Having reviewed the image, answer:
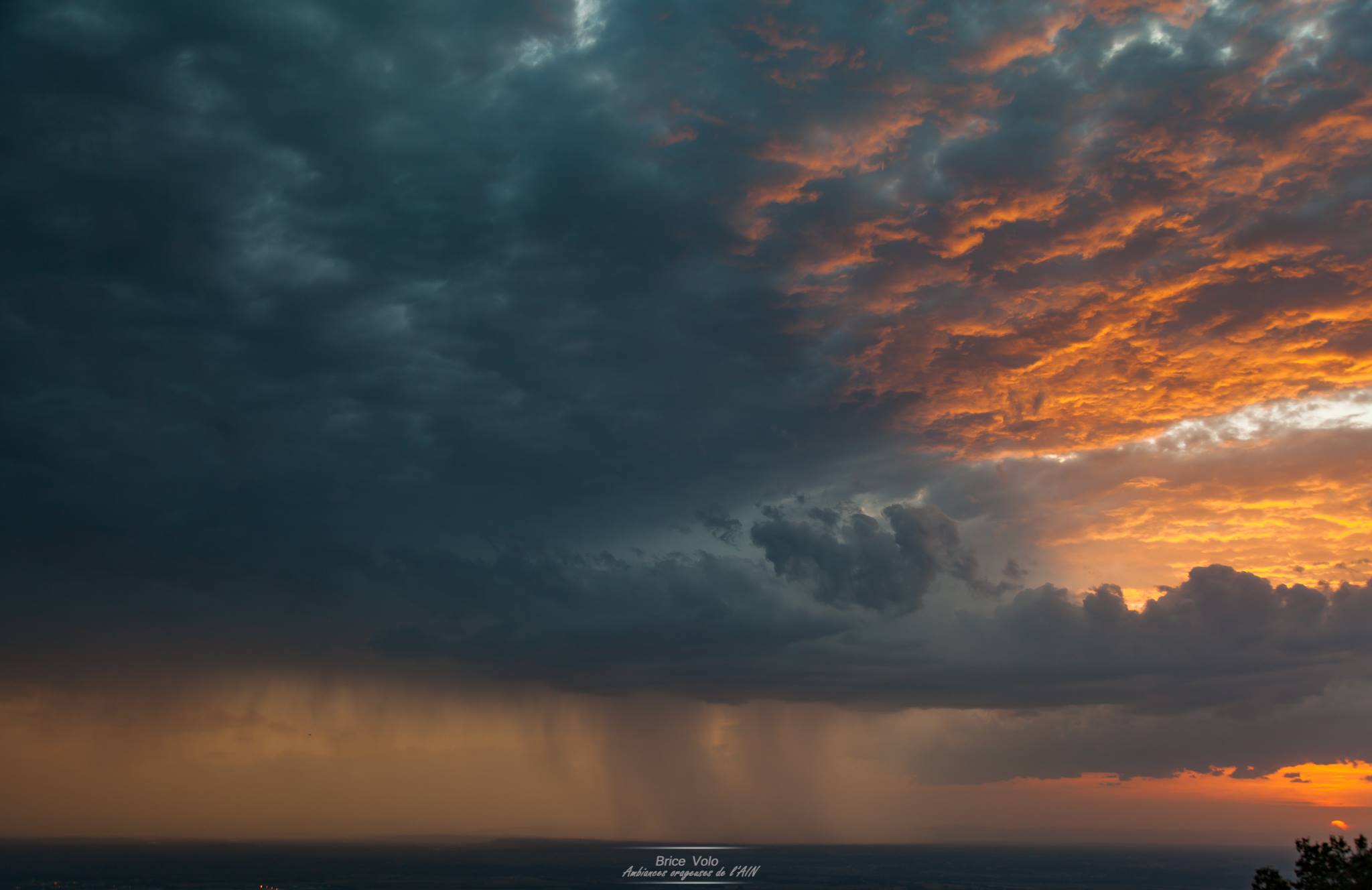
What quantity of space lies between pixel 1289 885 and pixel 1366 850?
33.6ft

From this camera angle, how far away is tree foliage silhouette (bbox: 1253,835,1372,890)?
7131cm

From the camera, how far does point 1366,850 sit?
73812mm

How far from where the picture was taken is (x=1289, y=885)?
81438 millimetres

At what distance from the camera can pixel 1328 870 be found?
251ft

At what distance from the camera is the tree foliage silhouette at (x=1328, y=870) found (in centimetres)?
7131

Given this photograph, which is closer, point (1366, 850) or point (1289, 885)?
point (1366, 850)
